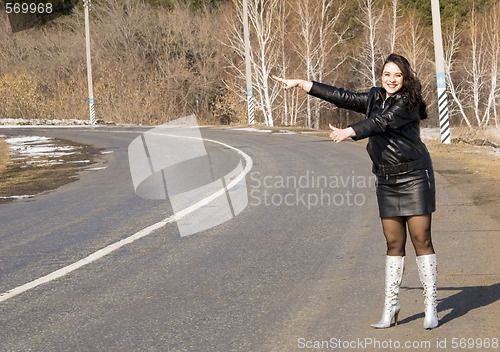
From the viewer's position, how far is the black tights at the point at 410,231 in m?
5.82

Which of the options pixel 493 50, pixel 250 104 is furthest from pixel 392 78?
pixel 493 50

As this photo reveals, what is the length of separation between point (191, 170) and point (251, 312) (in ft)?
42.0

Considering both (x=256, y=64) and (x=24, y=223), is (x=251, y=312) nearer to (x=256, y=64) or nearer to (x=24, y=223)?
(x=24, y=223)

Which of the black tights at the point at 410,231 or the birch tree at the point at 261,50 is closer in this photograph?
the black tights at the point at 410,231

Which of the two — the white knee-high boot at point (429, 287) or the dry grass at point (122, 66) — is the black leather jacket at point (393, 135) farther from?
the dry grass at point (122, 66)

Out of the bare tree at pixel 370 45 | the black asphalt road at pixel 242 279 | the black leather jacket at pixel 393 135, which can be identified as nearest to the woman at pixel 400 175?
the black leather jacket at pixel 393 135

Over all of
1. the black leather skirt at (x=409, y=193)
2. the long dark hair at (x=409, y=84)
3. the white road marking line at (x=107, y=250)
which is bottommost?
the white road marking line at (x=107, y=250)

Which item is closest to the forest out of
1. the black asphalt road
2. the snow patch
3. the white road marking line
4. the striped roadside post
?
the striped roadside post

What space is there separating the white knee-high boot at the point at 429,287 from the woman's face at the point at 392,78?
125 centimetres

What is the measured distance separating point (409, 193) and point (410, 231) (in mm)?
320

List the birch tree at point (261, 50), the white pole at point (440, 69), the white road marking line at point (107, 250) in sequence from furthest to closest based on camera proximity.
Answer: the birch tree at point (261, 50) → the white pole at point (440, 69) → the white road marking line at point (107, 250)

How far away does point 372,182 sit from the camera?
1550 centimetres

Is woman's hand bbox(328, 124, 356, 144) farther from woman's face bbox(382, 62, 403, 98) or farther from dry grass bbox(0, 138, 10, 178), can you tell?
dry grass bbox(0, 138, 10, 178)

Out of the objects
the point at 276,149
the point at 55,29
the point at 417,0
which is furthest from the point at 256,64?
the point at 276,149
